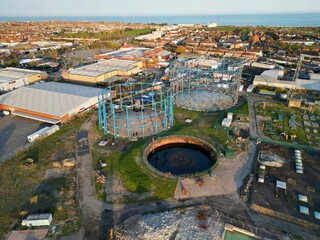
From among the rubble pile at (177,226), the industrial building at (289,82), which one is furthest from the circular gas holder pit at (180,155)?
the industrial building at (289,82)

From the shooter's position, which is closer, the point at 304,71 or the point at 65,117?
the point at 65,117

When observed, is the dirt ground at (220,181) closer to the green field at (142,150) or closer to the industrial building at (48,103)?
the green field at (142,150)

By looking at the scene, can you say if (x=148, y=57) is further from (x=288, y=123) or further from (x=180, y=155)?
(x=180, y=155)

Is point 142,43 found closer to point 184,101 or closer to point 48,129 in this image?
point 184,101

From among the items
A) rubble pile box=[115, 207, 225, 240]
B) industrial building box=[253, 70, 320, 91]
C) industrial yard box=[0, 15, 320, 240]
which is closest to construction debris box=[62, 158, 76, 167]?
industrial yard box=[0, 15, 320, 240]

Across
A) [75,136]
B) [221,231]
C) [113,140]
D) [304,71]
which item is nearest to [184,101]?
[113,140]

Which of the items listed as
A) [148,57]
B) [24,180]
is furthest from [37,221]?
[148,57]

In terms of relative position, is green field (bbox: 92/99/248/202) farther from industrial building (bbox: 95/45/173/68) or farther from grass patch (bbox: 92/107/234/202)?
industrial building (bbox: 95/45/173/68)
